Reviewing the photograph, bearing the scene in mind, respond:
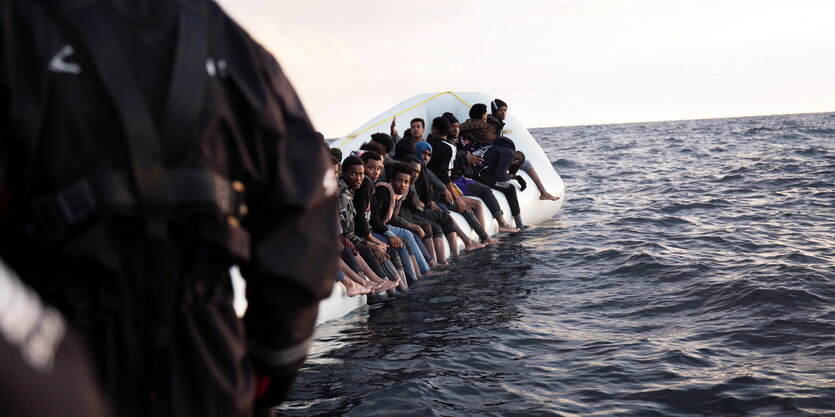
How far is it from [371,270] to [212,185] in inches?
179

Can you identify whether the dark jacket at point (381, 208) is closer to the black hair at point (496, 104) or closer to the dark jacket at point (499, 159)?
the dark jacket at point (499, 159)

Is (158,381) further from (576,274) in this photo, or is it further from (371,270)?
(576,274)

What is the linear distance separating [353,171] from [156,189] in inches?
169

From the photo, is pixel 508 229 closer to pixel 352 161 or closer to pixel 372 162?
pixel 372 162

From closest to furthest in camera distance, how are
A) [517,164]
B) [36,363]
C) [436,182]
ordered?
[36,363] < [436,182] < [517,164]

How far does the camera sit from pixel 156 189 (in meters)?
1.15

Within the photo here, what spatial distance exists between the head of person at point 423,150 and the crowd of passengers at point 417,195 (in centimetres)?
1

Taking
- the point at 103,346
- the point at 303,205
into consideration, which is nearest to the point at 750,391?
the point at 303,205

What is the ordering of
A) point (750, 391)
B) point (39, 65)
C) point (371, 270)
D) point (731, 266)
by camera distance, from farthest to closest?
point (731, 266) → point (371, 270) → point (750, 391) → point (39, 65)

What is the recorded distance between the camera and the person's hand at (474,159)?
8.80 m

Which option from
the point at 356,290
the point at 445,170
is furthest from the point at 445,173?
the point at 356,290

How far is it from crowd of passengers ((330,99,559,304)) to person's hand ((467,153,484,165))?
0.04ft

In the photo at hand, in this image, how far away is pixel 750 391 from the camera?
3766 mm

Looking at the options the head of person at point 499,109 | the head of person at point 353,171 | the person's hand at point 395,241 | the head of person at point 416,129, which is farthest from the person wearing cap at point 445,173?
the head of person at point 353,171
